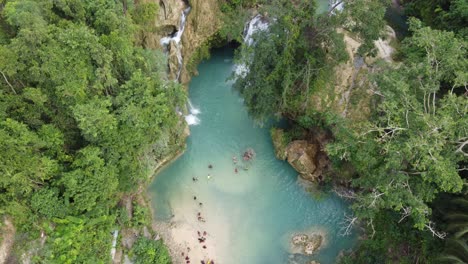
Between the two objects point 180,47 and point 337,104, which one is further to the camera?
point 180,47

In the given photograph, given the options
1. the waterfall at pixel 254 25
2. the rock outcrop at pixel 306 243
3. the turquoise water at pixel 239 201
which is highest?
the waterfall at pixel 254 25

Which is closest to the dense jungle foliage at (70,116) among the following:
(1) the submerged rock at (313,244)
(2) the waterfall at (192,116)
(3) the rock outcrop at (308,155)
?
(2) the waterfall at (192,116)

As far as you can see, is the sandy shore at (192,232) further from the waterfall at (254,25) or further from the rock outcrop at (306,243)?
the waterfall at (254,25)

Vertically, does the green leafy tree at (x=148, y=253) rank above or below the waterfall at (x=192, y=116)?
below

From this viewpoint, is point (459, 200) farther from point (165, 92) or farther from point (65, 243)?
point (65, 243)

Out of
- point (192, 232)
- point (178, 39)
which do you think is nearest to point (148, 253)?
point (192, 232)

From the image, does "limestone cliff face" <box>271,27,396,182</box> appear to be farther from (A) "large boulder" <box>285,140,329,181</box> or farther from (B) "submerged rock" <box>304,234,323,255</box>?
(B) "submerged rock" <box>304,234,323,255</box>

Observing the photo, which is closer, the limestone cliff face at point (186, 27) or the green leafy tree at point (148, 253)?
the green leafy tree at point (148, 253)

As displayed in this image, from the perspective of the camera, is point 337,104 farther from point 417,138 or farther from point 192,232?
point 192,232
